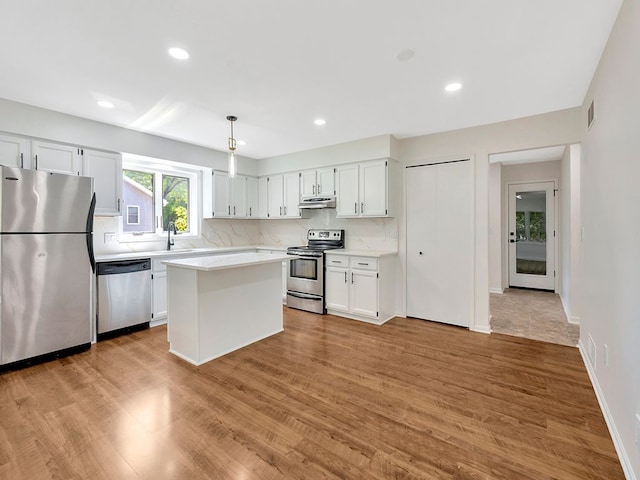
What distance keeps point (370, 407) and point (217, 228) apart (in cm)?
418

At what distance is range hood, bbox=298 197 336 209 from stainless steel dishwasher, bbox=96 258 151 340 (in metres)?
2.43

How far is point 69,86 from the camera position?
278 cm

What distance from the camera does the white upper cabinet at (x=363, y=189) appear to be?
424cm

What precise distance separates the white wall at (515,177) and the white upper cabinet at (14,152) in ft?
24.4

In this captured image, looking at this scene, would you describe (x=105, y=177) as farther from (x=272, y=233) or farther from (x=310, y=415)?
(x=310, y=415)

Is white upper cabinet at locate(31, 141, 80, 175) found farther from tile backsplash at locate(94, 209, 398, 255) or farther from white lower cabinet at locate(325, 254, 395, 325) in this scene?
white lower cabinet at locate(325, 254, 395, 325)

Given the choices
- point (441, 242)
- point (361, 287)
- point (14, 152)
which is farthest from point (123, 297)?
point (441, 242)

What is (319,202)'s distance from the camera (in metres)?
4.87

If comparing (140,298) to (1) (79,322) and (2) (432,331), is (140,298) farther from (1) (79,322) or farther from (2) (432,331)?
(2) (432,331)

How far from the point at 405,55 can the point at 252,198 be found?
13.1 feet

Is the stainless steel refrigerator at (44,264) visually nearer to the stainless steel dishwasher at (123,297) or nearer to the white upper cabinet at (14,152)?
the stainless steel dishwasher at (123,297)

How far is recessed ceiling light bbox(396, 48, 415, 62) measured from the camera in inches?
87.0

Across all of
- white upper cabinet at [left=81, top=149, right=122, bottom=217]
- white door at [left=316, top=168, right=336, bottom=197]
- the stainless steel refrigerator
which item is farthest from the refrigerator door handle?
white door at [left=316, top=168, right=336, bottom=197]

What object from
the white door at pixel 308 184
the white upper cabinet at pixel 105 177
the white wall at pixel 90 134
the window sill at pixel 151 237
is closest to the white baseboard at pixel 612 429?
the white door at pixel 308 184
